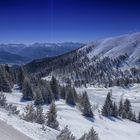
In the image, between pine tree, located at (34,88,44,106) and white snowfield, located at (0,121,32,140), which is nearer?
white snowfield, located at (0,121,32,140)

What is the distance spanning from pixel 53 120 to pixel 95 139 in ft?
24.9

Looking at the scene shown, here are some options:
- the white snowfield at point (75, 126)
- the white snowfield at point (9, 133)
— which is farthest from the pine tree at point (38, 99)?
the white snowfield at point (9, 133)

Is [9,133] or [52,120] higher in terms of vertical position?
[9,133]

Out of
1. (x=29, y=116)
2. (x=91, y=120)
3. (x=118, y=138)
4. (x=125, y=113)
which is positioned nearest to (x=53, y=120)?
(x=29, y=116)

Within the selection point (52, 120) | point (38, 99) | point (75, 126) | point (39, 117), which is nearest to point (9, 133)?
point (39, 117)

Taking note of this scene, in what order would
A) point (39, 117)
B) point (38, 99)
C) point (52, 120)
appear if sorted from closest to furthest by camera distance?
point (39, 117) < point (52, 120) < point (38, 99)

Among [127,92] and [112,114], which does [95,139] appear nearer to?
[112,114]

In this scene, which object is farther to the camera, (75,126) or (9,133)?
(75,126)

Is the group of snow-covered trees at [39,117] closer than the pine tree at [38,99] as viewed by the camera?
Yes

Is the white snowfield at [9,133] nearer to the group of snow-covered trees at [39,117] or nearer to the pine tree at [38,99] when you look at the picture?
the group of snow-covered trees at [39,117]

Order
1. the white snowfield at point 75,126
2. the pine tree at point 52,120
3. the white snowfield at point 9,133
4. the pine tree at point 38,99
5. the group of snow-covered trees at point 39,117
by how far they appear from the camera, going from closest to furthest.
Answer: the white snowfield at point 9,133
the white snowfield at point 75,126
the group of snow-covered trees at point 39,117
the pine tree at point 52,120
the pine tree at point 38,99

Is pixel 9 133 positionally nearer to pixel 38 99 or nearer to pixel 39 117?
pixel 39 117

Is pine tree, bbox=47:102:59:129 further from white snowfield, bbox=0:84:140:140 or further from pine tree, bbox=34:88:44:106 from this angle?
pine tree, bbox=34:88:44:106

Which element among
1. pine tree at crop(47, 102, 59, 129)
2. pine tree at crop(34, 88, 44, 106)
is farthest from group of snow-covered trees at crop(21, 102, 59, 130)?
pine tree at crop(34, 88, 44, 106)
